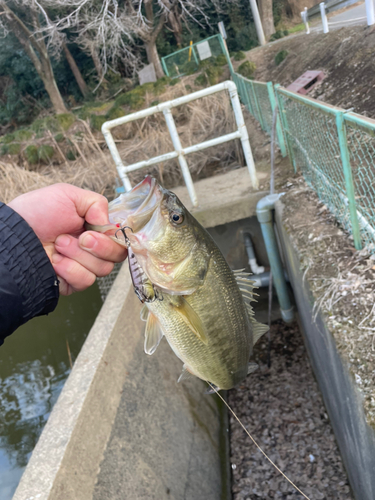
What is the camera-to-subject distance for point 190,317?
6.29ft

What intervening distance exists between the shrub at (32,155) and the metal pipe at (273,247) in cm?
1153

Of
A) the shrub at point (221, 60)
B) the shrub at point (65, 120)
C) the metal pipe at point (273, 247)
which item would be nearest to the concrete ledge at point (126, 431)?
the metal pipe at point (273, 247)

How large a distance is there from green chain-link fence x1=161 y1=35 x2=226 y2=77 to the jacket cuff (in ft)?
66.5

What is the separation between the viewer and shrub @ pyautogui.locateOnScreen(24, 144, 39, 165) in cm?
1443

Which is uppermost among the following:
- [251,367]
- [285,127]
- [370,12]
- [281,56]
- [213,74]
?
[370,12]

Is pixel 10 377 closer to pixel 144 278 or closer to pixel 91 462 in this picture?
pixel 91 462

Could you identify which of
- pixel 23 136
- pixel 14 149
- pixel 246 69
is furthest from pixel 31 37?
pixel 246 69

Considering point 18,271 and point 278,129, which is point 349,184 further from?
point 278,129

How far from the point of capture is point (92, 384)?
3.10 m

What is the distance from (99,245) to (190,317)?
1.84 feet

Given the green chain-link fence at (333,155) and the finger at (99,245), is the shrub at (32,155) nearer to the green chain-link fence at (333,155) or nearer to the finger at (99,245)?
the green chain-link fence at (333,155)

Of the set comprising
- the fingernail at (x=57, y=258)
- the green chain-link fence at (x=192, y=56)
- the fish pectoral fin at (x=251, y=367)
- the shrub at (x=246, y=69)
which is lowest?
the fish pectoral fin at (x=251, y=367)

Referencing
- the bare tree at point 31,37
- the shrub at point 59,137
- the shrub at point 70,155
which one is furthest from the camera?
the bare tree at point 31,37

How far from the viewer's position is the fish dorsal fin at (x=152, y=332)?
1.97 m
